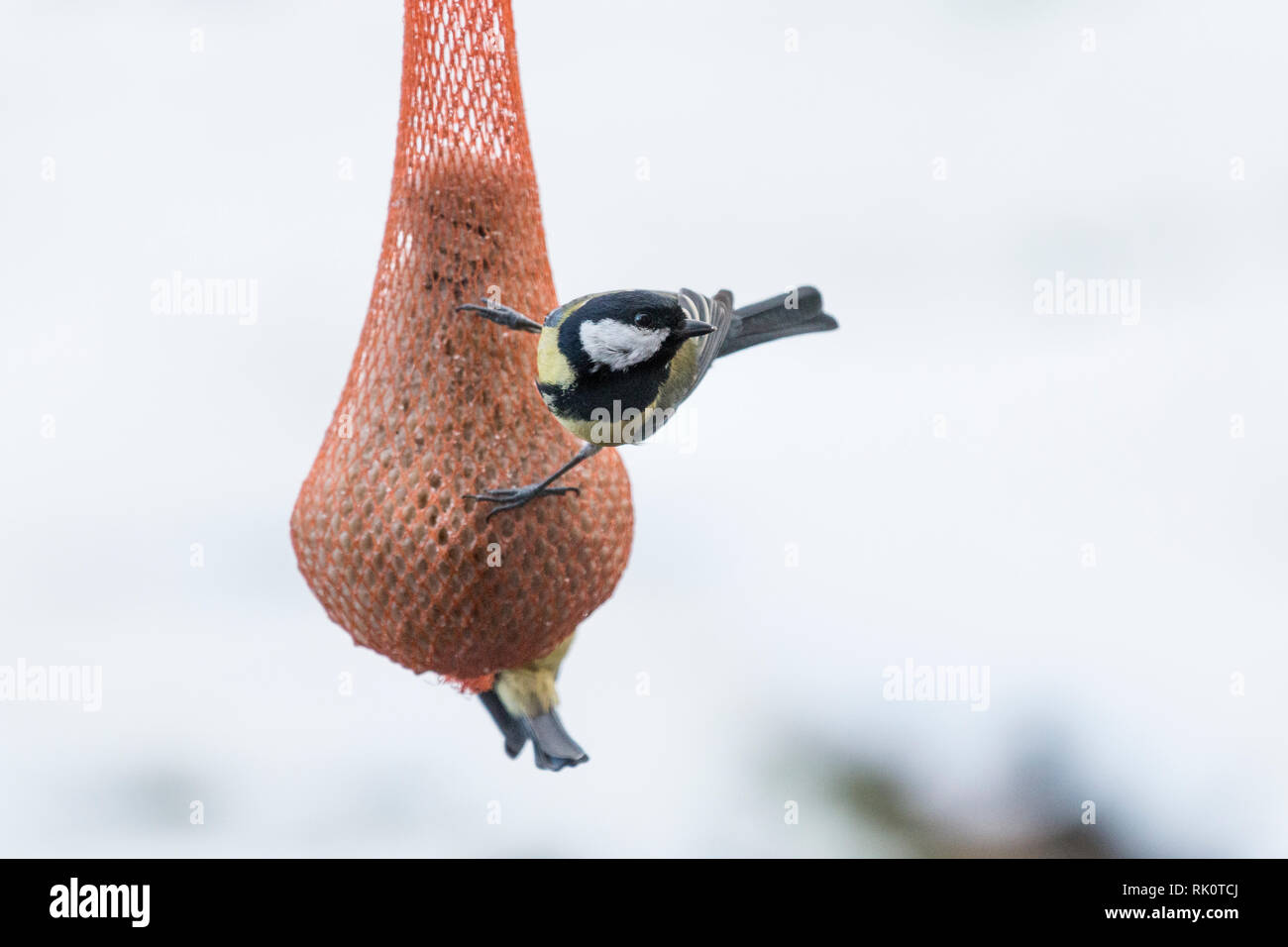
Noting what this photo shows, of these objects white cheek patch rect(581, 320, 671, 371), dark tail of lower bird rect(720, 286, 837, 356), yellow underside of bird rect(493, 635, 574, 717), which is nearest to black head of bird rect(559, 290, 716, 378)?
white cheek patch rect(581, 320, 671, 371)

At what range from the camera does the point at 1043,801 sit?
2928 mm

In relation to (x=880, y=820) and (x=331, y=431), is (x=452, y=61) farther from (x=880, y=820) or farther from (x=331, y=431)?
(x=880, y=820)

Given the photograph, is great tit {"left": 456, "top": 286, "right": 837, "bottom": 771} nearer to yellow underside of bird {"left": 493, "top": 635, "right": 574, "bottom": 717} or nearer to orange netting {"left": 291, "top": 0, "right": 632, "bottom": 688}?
orange netting {"left": 291, "top": 0, "right": 632, "bottom": 688}

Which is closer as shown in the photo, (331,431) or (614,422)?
(614,422)

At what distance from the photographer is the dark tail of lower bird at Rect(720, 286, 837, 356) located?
2.22 m

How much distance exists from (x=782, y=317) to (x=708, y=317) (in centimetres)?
19

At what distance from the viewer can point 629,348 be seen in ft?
6.11

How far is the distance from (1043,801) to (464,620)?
61.6 inches

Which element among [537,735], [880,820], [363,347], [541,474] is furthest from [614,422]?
[880,820]

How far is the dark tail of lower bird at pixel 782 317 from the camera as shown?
222 centimetres

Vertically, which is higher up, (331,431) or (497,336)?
(497,336)
